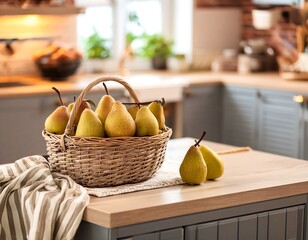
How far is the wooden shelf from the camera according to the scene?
5.82 metres

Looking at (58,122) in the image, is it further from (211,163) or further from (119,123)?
(211,163)

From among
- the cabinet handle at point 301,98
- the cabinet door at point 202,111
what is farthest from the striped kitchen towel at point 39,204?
the cabinet door at point 202,111

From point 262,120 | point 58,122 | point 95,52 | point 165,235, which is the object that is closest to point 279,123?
point 262,120

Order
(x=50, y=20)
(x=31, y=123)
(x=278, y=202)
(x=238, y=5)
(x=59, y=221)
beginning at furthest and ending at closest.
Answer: (x=238, y=5), (x=50, y=20), (x=31, y=123), (x=278, y=202), (x=59, y=221)

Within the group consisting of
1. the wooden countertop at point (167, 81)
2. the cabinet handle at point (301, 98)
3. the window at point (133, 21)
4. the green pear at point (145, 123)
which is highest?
the window at point (133, 21)

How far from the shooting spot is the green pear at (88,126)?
285 centimetres

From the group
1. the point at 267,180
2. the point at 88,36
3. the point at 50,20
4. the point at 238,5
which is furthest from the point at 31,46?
the point at 267,180

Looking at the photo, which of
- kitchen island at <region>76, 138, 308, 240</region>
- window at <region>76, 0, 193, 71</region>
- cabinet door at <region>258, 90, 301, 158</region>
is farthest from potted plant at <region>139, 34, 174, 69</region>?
kitchen island at <region>76, 138, 308, 240</region>

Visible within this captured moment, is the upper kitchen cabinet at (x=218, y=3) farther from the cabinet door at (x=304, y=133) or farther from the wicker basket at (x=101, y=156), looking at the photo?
the wicker basket at (x=101, y=156)

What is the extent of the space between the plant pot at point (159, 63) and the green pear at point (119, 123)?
14.3ft

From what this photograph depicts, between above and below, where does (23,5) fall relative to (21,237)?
above

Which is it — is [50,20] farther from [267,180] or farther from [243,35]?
[267,180]

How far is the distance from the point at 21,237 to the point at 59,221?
0.60 feet

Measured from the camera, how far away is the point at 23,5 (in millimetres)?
6020
